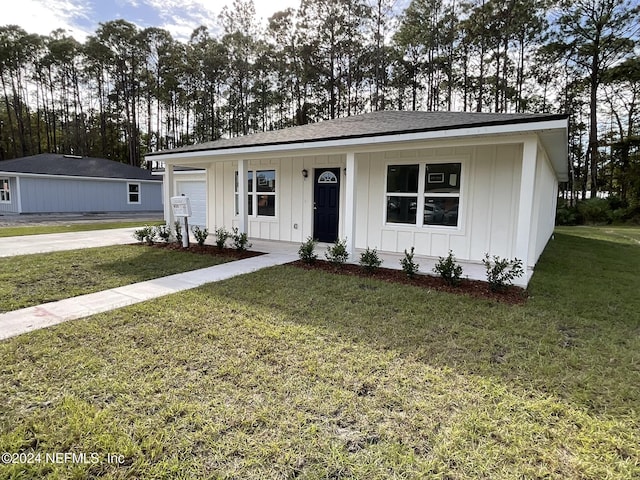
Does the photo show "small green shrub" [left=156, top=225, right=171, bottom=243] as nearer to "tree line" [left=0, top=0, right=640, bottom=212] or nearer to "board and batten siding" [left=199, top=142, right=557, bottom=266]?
"board and batten siding" [left=199, top=142, right=557, bottom=266]

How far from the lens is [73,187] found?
808 inches

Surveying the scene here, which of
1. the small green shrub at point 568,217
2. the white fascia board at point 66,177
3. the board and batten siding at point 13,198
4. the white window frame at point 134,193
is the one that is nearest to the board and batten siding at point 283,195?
the white fascia board at point 66,177

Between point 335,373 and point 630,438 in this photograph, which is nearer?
point 630,438

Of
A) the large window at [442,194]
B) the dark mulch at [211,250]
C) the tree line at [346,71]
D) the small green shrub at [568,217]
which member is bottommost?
the dark mulch at [211,250]

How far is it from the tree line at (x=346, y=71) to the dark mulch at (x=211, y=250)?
16060mm

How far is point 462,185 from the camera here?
687 centimetres

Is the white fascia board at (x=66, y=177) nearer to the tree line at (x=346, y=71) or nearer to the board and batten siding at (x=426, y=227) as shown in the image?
the tree line at (x=346, y=71)

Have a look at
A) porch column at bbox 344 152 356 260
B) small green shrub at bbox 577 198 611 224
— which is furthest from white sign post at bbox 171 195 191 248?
small green shrub at bbox 577 198 611 224

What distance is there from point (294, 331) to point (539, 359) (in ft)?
7.24

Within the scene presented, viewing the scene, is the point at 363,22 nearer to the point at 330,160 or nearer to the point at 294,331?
the point at 330,160

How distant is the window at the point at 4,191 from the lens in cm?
1933

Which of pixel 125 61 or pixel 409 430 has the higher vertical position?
pixel 125 61

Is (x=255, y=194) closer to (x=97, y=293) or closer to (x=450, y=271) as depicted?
(x=97, y=293)

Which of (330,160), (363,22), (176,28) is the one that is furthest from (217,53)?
(330,160)
